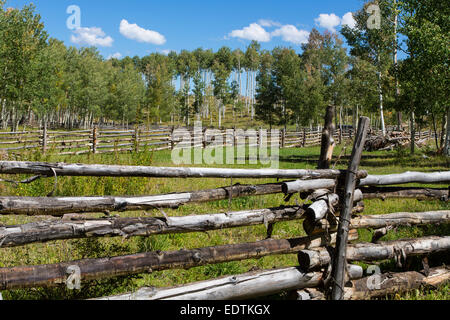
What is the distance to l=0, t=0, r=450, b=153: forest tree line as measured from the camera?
15.1m

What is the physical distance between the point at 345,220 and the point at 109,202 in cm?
231

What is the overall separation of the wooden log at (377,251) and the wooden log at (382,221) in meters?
0.21

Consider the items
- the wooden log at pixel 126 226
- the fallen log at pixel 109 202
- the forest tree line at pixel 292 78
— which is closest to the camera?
the wooden log at pixel 126 226

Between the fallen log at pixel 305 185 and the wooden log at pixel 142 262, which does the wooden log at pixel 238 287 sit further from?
the fallen log at pixel 305 185

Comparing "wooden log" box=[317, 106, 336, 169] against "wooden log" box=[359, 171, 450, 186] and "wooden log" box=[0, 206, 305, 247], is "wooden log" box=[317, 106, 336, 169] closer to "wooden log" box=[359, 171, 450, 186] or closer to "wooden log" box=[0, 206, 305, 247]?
"wooden log" box=[359, 171, 450, 186]

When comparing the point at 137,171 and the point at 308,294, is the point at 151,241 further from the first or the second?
the point at 308,294

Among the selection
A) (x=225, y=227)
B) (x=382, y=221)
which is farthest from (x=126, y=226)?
(x=382, y=221)

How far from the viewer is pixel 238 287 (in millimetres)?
3150

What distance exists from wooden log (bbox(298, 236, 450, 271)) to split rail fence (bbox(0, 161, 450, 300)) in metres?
0.01

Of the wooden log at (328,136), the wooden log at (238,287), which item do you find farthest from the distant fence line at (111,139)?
the wooden log at (238,287)

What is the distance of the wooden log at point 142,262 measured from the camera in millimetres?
2686

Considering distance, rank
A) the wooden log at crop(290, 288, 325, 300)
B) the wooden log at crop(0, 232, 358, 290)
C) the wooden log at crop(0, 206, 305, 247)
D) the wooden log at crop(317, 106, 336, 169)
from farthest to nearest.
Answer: the wooden log at crop(317, 106, 336, 169) → the wooden log at crop(290, 288, 325, 300) → the wooden log at crop(0, 206, 305, 247) → the wooden log at crop(0, 232, 358, 290)

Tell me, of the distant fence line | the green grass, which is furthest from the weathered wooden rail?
the distant fence line
